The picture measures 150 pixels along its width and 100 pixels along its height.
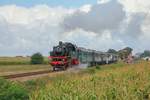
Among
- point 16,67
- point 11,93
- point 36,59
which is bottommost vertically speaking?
point 11,93

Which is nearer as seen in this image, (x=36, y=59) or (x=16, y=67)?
(x=16, y=67)

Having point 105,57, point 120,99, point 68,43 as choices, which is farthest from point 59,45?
point 120,99

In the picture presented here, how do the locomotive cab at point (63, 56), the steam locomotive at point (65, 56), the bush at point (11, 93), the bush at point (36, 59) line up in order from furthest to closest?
the bush at point (36, 59)
the steam locomotive at point (65, 56)
the locomotive cab at point (63, 56)
the bush at point (11, 93)

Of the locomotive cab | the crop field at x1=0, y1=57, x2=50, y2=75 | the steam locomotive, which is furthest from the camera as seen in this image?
the crop field at x1=0, y1=57, x2=50, y2=75

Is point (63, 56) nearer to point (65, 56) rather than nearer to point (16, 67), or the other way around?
point (65, 56)

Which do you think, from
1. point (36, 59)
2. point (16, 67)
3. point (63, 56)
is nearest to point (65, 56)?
point (63, 56)

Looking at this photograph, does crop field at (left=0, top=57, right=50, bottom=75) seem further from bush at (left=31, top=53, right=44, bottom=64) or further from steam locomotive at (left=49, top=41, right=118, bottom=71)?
steam locomotive at (left=49, top=41, right=118, bottom=71)

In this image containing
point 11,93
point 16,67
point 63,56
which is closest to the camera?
point 11,93

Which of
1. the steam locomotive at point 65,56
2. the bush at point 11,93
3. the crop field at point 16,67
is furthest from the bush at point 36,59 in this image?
the bush at point 11,93

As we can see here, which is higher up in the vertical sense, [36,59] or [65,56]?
[36,59]

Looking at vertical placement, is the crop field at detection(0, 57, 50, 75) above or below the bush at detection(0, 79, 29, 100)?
above

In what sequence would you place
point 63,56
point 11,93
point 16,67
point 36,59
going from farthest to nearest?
point 36,59
point 16,67
point 63,56
point 11,93

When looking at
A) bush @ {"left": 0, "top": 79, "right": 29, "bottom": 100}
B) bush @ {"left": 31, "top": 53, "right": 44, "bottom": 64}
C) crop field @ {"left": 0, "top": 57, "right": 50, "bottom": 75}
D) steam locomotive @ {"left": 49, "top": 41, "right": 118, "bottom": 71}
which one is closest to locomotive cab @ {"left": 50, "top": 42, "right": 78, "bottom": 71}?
steam locomotive @ {"left": 49, "top": 41, "right": 118, "bottom": 71}

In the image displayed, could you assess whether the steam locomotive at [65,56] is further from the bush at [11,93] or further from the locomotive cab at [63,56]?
the bush at [11,93]
